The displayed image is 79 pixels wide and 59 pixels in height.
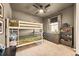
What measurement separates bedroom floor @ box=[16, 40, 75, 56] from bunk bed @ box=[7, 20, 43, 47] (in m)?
0.10

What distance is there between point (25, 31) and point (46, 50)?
1.66 feet

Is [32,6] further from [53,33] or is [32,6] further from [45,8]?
[53,33]

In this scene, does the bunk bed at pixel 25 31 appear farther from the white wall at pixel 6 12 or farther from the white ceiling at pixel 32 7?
the white ceiling at pixel 32 7

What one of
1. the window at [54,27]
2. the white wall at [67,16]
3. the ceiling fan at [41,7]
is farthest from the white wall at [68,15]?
the ceiling fan at [41,7]

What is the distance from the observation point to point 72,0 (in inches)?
60.9

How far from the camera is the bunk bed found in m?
1.49

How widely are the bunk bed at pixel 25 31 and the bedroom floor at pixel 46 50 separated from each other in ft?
0.32

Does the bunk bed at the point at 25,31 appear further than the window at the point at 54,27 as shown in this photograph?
No

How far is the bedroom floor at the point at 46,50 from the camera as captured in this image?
A: 1540mm

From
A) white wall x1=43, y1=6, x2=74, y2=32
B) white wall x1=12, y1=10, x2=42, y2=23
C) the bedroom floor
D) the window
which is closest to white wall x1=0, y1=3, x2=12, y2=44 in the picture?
white wall x1=12, y1=10, x2=42, y2=23

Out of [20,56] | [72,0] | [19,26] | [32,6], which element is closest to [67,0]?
[72,0]

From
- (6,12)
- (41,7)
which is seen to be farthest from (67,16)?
(6,12)

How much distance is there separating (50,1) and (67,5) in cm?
30

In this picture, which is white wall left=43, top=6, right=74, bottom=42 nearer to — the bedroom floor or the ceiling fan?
the ceiling fan
